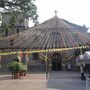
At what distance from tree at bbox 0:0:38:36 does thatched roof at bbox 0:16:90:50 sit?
8.70 meters

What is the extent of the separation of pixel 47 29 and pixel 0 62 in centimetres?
1042

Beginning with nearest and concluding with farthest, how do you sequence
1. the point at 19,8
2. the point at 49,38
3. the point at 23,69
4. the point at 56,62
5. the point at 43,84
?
the point at 43,84 < the point at 19,8 < the point at 23,69 < the point at 49,38 < the point at 56,62

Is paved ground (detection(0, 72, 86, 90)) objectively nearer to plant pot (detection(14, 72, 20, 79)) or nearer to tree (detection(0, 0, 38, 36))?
plant pot (detection(14, 72, 20, 79))

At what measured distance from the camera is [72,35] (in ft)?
130

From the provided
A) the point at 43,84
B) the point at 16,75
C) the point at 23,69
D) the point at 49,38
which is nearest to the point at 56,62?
the point at 49,38

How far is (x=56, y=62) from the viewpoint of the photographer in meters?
46.8

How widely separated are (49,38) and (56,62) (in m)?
8.03

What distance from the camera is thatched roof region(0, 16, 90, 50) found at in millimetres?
37500

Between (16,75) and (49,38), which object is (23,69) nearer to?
(16,75)

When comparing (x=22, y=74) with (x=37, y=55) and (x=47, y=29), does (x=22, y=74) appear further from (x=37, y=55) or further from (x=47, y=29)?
(x=37, y=55)

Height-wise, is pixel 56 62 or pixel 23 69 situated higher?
pixel 56 62

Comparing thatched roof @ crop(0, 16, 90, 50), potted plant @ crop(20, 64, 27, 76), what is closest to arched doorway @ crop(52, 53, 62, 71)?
thatched roof @ crop(0, 16, 90, 50)

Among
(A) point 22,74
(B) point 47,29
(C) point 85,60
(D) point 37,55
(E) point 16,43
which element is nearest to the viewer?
(C) point 85,60

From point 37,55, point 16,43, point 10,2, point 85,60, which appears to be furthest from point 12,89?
point 37,55
